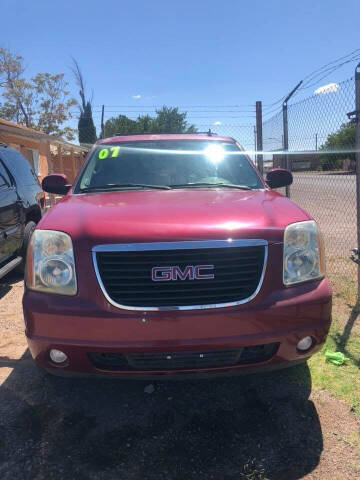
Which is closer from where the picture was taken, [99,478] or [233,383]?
[99,478]

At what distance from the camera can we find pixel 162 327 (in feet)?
6.56

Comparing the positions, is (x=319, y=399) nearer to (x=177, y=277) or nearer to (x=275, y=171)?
(x=177, y=277)

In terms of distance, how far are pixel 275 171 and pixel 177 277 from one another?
206 cm

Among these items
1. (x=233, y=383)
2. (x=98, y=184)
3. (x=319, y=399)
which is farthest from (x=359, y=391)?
(x=98, y=184)

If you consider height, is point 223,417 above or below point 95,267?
below

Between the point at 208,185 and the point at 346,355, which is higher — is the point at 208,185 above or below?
above

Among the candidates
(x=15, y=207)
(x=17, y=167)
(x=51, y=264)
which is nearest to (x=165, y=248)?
(x=51, y=264)

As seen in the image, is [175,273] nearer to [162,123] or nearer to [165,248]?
[165,248]

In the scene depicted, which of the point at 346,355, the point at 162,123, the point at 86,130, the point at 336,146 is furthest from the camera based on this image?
the point at 162,123

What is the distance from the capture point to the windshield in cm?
324

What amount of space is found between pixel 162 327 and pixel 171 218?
0.60 meters

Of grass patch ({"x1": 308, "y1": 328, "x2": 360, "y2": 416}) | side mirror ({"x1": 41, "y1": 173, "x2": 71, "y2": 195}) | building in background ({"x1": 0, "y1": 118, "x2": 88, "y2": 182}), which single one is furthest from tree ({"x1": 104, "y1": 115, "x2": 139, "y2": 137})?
grass patch ({"x1": 308, "y1": 328, "x2": 360, "y2": 416})

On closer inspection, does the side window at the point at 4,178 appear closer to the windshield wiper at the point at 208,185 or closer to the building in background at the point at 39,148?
the windshield wiper at the point at 208,185

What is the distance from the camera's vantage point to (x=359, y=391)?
2.62m
